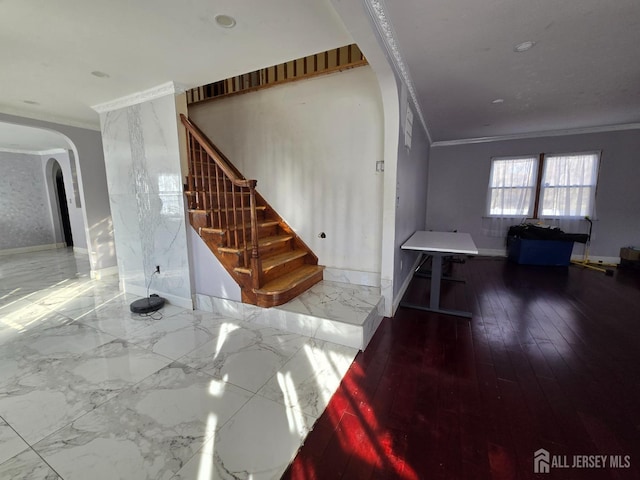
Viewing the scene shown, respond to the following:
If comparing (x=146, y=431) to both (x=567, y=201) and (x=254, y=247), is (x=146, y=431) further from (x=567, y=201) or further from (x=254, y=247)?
(x=567, y=201)

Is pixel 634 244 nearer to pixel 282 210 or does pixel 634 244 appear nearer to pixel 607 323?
pixel 607 323

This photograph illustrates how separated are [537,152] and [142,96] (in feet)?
22.1

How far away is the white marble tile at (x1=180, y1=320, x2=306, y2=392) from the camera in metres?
1.96

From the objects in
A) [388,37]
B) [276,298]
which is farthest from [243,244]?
[388,37]

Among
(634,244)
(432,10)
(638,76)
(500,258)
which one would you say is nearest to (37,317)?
(432,10)

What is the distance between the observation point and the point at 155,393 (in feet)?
5.85

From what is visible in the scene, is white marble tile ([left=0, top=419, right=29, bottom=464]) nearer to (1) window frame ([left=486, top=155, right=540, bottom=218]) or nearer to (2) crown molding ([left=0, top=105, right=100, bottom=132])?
(2) crown molding ([left=0, top=105, right=100, bottom=132])

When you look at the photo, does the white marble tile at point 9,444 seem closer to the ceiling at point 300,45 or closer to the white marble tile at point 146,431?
the white marble tile at point 146,431

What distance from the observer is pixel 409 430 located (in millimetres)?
1511

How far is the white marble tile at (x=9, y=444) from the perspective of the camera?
136 centimetres

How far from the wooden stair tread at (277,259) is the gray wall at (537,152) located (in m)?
4.12

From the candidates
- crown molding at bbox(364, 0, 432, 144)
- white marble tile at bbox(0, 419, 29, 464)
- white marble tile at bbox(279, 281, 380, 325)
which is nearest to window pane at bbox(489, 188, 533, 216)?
crown molding at bbox(364, 0, 432, 144)

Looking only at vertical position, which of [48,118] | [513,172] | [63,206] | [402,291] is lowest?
[402,291]

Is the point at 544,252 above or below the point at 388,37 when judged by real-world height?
below
